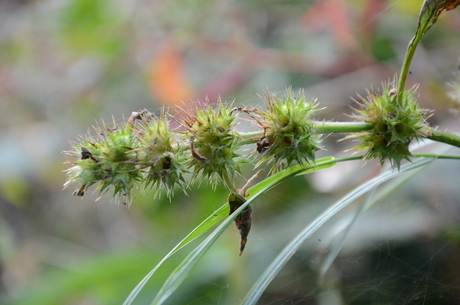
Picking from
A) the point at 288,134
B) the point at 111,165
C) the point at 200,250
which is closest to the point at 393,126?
the point at 288,134

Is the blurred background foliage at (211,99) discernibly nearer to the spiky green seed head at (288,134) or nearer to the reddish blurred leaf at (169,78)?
the reddish blurred leaf at (169,78)

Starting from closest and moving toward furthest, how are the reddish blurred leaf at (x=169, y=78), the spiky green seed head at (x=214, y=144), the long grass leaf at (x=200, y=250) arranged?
1. the long grass leaf at (x=200, y=250)
2. the spiky green seed head at (x=214, y=144)
3. the reddish blurred leaf at (x=169, y=78)

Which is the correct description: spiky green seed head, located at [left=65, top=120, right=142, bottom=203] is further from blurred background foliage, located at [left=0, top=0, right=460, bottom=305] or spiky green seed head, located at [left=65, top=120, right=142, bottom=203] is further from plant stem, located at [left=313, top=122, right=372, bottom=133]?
blurred background foliage, located at [left=0, top=0, right=460, bottom=305]

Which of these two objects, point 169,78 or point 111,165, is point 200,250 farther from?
point 169,78

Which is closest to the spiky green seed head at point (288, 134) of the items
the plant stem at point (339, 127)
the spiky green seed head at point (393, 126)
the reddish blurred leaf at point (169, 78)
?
the plant stem at point (339, 127)

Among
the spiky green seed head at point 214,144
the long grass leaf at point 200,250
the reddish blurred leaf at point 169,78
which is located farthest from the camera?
the reddish blurred leaf at point 169,78

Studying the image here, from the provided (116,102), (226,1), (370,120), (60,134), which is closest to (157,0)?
(226,1)
